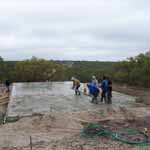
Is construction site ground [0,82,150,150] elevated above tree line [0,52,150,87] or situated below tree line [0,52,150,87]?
below

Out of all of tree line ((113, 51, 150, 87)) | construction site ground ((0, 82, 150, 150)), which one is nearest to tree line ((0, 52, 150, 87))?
tree line ((113, 51, 150, 87))

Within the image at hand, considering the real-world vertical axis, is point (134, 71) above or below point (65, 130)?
above

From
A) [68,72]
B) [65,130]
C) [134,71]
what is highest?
[134,71]

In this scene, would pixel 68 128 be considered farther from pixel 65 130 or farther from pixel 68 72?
pixel 68 72

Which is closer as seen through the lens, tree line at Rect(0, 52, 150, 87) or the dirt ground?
the dirt ground

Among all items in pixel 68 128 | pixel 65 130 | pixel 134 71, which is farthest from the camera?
pixel 134 71

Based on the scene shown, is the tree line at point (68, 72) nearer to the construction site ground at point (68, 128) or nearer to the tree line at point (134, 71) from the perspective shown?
the tree line at point (134, 71)

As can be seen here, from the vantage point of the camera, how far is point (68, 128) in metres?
6.36

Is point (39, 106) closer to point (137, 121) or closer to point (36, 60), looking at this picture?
point (137, 121)

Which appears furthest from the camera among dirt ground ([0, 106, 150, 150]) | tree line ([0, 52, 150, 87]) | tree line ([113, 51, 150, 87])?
tree line ([0, 52, 150, 87])

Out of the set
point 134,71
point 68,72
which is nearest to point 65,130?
point 134,71

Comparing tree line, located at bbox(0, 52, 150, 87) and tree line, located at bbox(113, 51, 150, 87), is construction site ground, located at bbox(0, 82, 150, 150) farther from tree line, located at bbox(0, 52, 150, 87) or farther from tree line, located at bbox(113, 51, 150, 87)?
tree line, located at bbox(0, 52, 150, 87)

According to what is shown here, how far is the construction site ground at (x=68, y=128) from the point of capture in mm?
5062

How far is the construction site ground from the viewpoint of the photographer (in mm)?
5062
